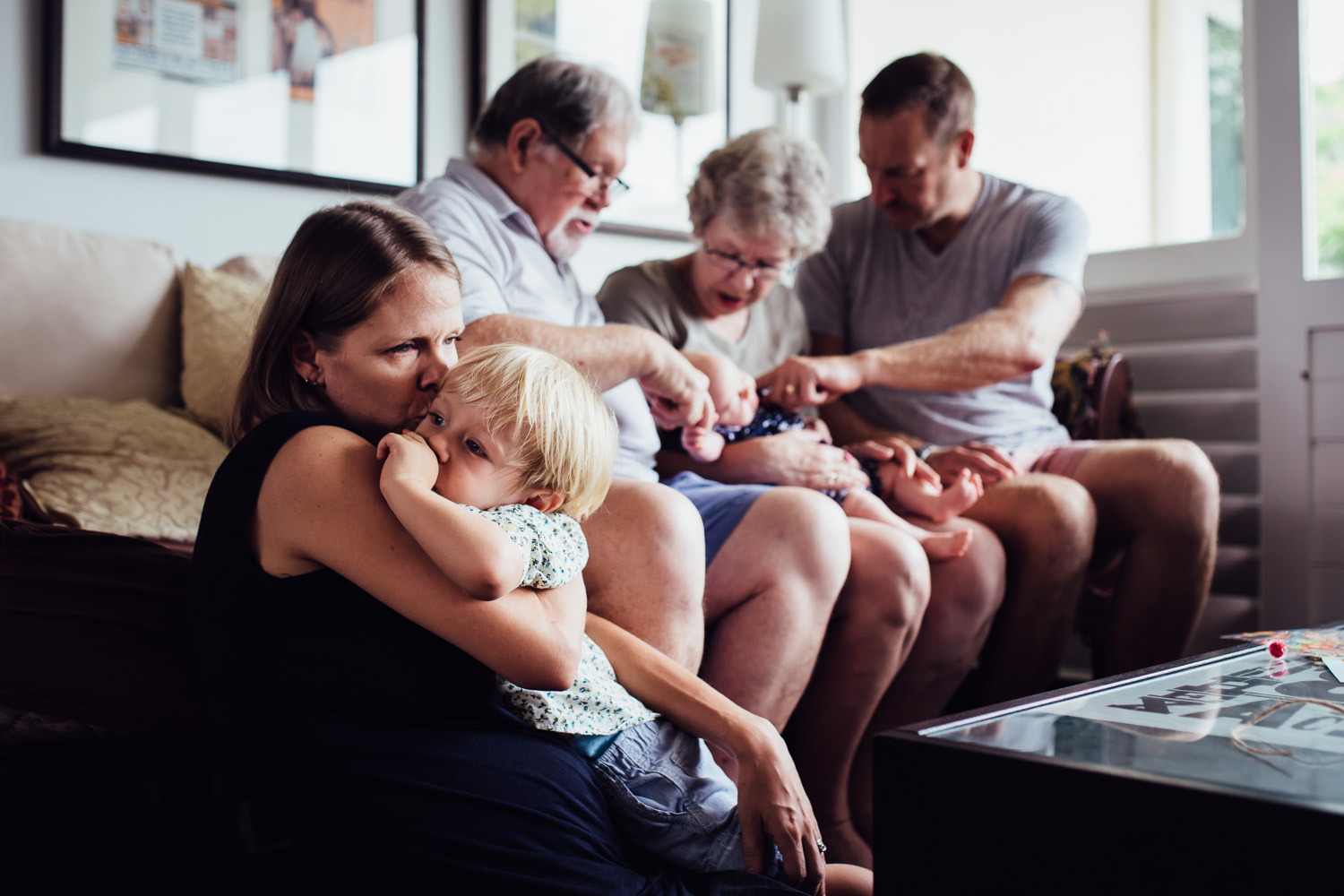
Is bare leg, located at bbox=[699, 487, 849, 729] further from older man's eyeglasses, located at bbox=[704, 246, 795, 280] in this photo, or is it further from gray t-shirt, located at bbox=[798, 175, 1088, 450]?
gray t-shirt, located at bbox=[798, 175, 1088, 450]

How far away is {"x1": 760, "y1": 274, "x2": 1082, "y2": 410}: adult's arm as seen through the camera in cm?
191

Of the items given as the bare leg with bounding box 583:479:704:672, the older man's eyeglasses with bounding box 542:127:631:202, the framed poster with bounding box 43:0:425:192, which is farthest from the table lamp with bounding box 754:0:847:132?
the bare leg with bounding box 583:479:704:672

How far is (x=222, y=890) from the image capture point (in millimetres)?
1527

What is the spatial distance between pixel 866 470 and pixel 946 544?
30cm

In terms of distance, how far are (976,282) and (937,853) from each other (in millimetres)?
1642

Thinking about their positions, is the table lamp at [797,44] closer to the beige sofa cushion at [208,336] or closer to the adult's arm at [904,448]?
the adult's arm at [904,448]

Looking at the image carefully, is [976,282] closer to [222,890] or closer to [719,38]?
[719,38]

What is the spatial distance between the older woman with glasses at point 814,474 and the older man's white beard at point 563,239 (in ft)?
0.53

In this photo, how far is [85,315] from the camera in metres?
1.82

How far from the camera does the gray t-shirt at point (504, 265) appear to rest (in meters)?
1.48

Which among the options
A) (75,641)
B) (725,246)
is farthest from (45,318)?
(725,246)

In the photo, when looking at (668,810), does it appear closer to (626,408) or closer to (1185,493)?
(626,408)

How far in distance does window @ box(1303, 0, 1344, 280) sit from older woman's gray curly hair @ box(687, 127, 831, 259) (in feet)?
4.48

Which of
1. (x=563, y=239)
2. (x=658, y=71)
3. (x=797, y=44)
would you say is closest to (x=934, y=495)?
(x=563, y=239)
